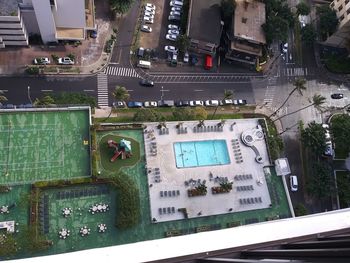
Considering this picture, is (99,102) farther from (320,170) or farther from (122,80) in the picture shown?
(320,170)

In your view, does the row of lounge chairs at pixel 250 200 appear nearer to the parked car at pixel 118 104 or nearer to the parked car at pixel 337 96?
the parked car at pixel 118 104

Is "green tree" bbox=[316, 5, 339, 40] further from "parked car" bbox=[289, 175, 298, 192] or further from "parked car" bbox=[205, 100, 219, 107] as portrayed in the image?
"parked car" bbox=[289, 175, 298, 192]

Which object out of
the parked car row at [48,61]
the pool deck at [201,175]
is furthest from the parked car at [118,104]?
the parked car row at [48,61]

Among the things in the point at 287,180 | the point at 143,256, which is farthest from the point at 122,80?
the point at 143,256

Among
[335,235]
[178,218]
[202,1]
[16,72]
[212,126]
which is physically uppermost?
[202,1]

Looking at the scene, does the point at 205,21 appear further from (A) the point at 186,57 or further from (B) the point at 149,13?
(B) the point at 149,13

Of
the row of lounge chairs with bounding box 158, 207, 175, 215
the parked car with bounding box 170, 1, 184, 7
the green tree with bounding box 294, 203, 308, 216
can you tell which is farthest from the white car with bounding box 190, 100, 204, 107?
the green tree with bounding box 294, 203, 308, 216
